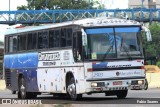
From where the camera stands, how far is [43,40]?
75.8 ft

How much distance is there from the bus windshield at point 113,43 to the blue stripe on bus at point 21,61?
4.61 metres

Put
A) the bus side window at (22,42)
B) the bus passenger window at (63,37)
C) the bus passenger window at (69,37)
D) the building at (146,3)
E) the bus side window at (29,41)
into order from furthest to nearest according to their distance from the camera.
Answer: the building at (146,3)
the bus side window at (22,42)
the bus side window at (29,41)
the bus passenger window at (63,37)
the bus passenger window at (69,37)

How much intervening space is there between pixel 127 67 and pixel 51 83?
13.0 ft

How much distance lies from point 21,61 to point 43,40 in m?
2.68

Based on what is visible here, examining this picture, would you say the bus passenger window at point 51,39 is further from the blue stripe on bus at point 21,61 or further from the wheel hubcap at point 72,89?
the wheel hubcap at point 72,89

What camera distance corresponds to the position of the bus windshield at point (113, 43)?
776 inches

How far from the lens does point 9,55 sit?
26891 mm

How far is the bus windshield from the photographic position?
19703 mm

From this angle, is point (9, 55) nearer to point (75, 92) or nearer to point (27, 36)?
point (27, 36)

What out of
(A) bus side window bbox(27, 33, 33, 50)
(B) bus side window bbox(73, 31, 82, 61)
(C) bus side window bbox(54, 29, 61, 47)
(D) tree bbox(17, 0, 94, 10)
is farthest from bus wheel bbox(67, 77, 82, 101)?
(D) tree bbox(17, 0, 94, 10)

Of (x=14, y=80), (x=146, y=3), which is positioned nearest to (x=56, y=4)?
(x=14, y=80)

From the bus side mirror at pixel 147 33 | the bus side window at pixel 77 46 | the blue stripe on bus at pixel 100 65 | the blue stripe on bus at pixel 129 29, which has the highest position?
the blue stripe on bus at pixel 129 29

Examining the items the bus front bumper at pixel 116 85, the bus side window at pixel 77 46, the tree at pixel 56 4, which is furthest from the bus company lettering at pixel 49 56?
the tree at pixel 56 4

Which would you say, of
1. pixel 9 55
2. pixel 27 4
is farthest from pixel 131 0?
pixel 9 55
